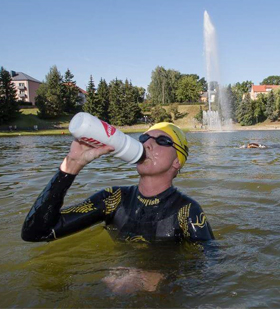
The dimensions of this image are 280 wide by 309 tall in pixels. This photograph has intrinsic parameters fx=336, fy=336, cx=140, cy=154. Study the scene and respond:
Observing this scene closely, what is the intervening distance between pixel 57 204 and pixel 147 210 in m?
0.97

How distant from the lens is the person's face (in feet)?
10.7

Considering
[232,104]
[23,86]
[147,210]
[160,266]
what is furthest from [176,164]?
[23,86]

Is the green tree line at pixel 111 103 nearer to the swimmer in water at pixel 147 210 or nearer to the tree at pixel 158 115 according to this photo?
the tree at pixel 158 115

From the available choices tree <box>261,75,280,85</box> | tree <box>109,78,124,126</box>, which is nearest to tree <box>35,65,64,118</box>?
tree <box>109,78,124,126</box>

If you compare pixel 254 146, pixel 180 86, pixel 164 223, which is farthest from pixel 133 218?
pixel 180 86

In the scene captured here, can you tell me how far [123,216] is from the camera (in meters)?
3.61

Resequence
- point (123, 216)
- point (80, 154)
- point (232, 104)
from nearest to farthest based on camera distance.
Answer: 1. point (80, 154)
2. point (123, 216)
3. point (232, 104)

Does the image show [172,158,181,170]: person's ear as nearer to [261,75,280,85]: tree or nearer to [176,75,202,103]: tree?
[176,75,202,103]: tree

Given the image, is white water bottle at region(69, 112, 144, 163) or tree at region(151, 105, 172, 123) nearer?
white water bottle at region(69, 112, 144, 163)

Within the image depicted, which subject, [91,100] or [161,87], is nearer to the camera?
[91,100]

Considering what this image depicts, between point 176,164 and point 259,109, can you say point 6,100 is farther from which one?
point 176,164

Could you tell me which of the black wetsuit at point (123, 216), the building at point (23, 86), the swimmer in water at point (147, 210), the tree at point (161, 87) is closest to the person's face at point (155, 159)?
the swimmer in water at point (147, 210)

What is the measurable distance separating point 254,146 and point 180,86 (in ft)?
268

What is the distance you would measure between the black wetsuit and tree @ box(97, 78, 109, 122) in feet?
226
